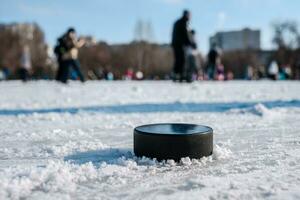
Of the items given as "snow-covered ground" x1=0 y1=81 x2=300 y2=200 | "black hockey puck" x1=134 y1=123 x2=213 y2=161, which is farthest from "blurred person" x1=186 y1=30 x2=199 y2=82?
"black hockey puck" x1=134 y1=123 x2=213 y2=161

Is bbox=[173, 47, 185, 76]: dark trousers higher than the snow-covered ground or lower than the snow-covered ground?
higher

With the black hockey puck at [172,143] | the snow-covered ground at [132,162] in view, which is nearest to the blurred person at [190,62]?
the snow-covered ground at [132,162]

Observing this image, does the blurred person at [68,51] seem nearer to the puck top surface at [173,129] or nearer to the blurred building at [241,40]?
the puck top surface at [173,129]

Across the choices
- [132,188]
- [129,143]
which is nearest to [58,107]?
[129,143]

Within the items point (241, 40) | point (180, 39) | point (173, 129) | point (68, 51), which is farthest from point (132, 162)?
point (241, 40)

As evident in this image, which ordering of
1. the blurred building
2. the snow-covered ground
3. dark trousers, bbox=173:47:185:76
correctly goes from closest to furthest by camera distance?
the snow-covered ground, dark trousers, bbox=173:47:185:76, the blurred building

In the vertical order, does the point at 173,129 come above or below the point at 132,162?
above

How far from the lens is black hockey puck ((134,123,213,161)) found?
259cm

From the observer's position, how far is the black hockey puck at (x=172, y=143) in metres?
2.59

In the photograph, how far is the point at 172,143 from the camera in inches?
102

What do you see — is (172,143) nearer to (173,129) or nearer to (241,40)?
(173,129)

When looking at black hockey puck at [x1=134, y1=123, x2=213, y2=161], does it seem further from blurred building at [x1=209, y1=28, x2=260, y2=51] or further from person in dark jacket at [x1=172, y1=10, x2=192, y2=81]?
blurred building at [x1=209, y1=28, x2=260, y2=51]

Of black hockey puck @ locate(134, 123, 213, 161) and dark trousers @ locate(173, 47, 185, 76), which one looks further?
dark trousers @ locate(173, 47, 185, 76)

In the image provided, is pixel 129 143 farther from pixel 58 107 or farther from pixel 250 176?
pixel 58 107
